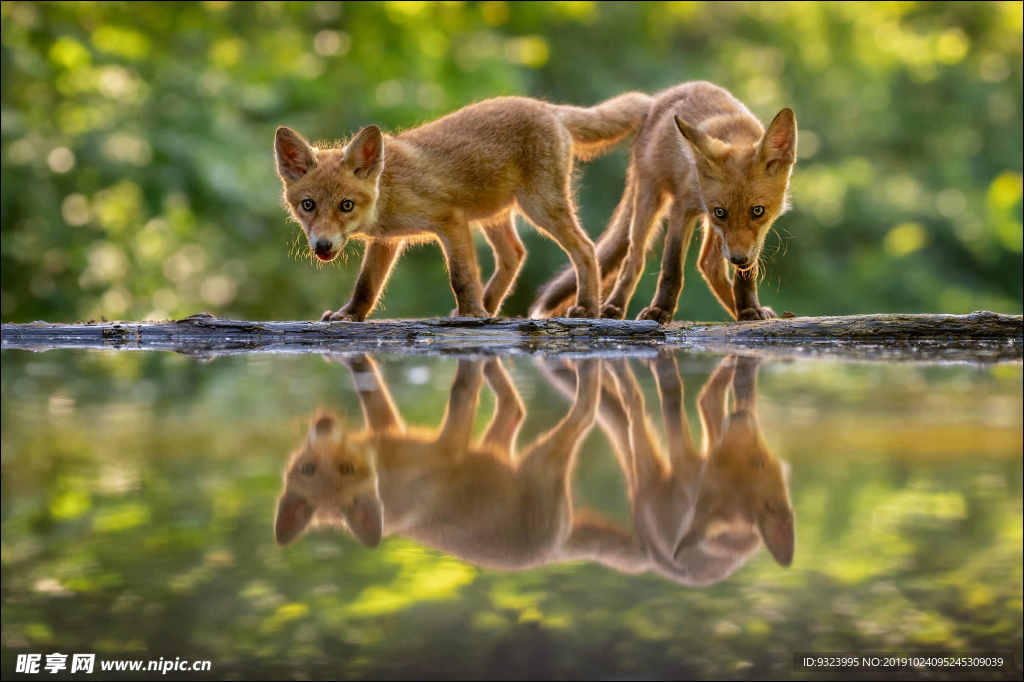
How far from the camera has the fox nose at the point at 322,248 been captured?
6.46 metres

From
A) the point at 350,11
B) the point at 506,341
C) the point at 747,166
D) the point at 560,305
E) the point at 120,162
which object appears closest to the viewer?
the point at 506,341

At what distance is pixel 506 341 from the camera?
5914 mm

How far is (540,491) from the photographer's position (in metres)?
2.90

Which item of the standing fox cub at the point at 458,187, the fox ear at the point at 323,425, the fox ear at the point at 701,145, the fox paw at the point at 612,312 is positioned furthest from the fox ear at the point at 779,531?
Result: the fox paw at the point at 612,312

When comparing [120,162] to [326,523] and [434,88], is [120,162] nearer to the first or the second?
[434,88]

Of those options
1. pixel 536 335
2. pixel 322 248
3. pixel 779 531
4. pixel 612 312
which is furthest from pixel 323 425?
pixel 612 312

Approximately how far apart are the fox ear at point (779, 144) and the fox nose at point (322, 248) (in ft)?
7.98

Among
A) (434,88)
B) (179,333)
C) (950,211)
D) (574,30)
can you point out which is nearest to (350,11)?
(434,88)

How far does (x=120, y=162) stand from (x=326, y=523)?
12.4 m

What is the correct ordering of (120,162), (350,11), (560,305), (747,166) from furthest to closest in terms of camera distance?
(350,11) < (120,162) < (560,305) < (747,166)

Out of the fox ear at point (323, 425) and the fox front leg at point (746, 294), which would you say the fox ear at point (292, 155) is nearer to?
the fox front leg at point (746, 294)

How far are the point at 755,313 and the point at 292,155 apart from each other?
2.88 metres

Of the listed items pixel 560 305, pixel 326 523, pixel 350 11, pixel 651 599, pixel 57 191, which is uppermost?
pixel 350 11

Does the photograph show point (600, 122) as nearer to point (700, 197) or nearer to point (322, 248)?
point (700, 197)
